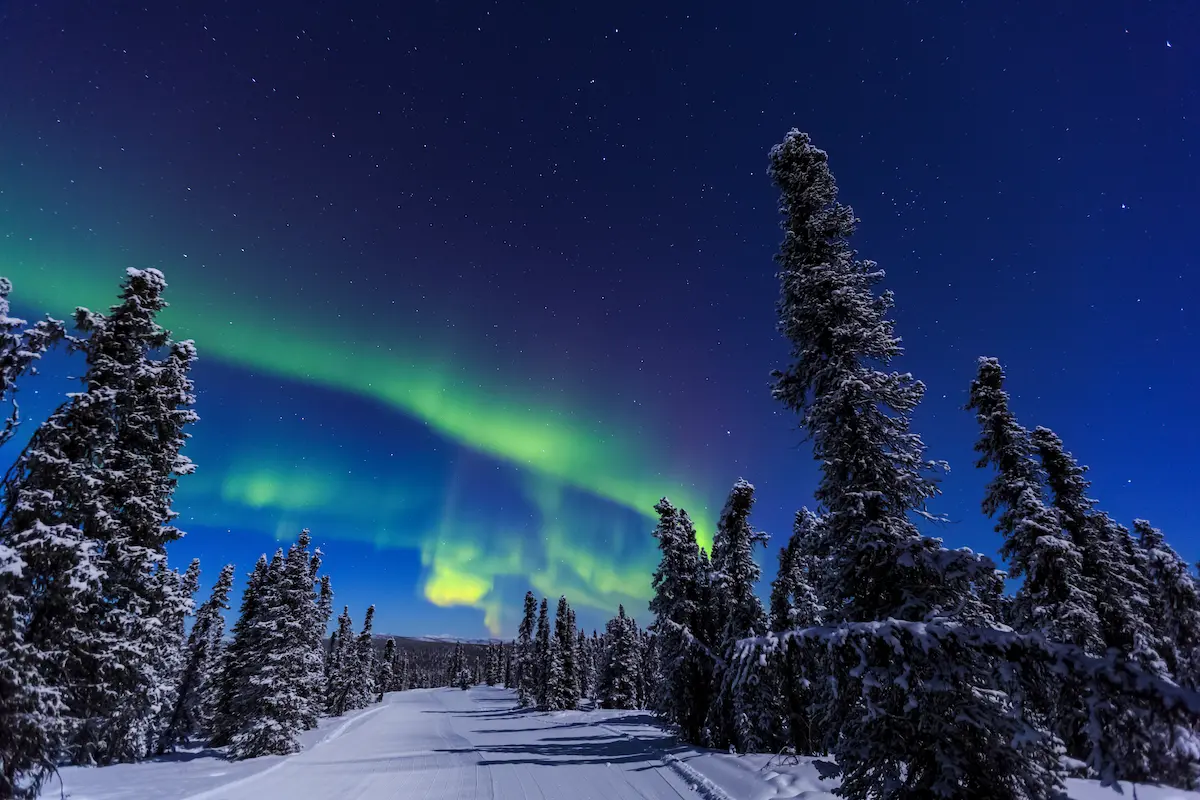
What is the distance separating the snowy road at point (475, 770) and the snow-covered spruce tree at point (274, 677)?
2218 mm

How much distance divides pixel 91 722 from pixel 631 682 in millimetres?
64758

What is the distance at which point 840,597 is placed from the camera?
11047 millimetres

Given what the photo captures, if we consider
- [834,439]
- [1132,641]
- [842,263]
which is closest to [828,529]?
[834,439]

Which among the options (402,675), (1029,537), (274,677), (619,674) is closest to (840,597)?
(1029,537)

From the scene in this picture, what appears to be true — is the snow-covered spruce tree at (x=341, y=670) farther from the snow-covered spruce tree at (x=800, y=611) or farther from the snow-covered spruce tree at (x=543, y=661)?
the snow-covered spruce tree at (x=800, y=611)

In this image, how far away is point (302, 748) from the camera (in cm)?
3014

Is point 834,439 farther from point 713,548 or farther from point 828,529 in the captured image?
point 713,548

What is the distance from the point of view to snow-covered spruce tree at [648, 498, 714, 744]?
26.8m

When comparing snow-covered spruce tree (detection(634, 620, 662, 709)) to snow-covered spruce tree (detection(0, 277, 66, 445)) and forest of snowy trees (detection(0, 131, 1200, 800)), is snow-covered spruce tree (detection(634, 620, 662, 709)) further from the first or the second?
snow-covered spruce tree (detection(0, 277, 66, 445))

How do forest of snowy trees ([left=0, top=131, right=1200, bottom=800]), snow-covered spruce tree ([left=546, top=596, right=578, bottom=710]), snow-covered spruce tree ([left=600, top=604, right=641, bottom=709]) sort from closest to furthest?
forest of snowy trees ([left=0, top=131, right=1200, bottom=800]) < snow-covered spruce tree ([left=546, top=596, right=578, bottom=710]) < snow-covered spruce tree ([left=600, top=604, right=641, bottom=709])

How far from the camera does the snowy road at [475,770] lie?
16.9 m

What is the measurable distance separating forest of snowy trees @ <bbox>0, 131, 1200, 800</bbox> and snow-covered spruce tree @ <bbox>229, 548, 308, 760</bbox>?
592 mm

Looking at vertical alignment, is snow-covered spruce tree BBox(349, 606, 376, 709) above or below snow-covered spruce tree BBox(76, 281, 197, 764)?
below

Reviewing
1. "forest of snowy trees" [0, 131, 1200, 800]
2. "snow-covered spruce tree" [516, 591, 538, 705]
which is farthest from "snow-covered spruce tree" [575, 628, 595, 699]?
"forest of snowy trees" [0, 131, 1200, 800]
